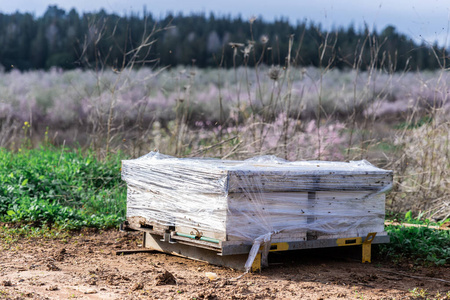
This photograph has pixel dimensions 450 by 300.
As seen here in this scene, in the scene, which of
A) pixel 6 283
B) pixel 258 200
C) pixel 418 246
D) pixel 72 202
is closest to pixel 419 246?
pixel 418 246

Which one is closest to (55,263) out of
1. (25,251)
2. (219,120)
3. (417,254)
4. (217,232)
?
(25,251)

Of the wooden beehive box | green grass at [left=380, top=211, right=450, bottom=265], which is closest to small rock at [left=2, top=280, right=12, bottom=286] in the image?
the wooden beehive box

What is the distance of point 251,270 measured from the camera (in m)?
4.37

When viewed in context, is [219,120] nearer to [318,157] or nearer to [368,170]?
Answer: [318,157]

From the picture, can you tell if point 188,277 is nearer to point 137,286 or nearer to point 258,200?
point 137,286

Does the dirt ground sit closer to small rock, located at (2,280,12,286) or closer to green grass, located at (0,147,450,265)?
small rock, located at (2,280,12,286)

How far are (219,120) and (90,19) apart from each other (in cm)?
322

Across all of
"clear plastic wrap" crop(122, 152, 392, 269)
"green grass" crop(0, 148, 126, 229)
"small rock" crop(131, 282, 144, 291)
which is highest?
"clear plastic wrap" crop(122, 152, 392, 269)

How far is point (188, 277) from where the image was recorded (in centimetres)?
422

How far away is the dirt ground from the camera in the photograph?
12.2 ft

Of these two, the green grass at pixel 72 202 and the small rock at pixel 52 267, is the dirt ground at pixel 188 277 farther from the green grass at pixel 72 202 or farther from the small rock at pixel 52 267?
the green grass at pixel 72 202

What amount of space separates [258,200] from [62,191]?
4.10 metres

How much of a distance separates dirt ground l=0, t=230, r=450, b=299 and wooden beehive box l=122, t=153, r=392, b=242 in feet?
1.15

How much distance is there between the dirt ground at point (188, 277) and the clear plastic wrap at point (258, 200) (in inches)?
13.7
